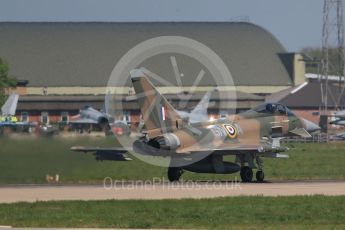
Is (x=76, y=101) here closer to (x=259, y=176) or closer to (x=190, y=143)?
(x=259, y=176)

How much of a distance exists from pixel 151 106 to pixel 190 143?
6.94 feet

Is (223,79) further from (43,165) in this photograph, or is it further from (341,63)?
(43,165)

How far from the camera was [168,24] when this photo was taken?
146 metres

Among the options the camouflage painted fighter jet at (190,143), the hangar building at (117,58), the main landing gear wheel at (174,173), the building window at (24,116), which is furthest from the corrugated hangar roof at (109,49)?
the main landing gear wheel at (174,173)

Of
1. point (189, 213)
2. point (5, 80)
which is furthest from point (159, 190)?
point (5, 80)

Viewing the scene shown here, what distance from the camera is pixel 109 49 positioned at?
138 metres

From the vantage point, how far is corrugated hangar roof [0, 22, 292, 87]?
13338cm

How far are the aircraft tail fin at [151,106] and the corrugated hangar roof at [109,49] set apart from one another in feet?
294

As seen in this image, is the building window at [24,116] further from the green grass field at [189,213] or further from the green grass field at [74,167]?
the green grass field at [189,213]

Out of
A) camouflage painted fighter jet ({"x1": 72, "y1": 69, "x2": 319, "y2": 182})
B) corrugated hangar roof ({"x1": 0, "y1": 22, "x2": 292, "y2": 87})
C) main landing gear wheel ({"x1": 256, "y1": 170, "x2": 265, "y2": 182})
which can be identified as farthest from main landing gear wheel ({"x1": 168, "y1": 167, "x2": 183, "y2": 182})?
corrugated hangar roof ({"x1": 0, "y1": 22, "x2": 292, "y2": 87})

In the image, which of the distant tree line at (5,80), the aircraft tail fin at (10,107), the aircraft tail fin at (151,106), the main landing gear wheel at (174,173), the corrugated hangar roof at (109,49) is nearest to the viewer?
the aircraft tail fin at (151,106)

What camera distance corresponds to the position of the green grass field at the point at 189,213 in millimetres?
26344

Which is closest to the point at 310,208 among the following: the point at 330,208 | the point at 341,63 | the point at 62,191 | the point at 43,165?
the point at 330,208

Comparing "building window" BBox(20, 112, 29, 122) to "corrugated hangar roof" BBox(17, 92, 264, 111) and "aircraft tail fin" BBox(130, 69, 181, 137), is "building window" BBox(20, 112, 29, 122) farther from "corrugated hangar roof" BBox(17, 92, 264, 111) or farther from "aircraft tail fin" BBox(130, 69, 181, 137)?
"aircraft tail fin" BBox(130, 69, 181, 137)
